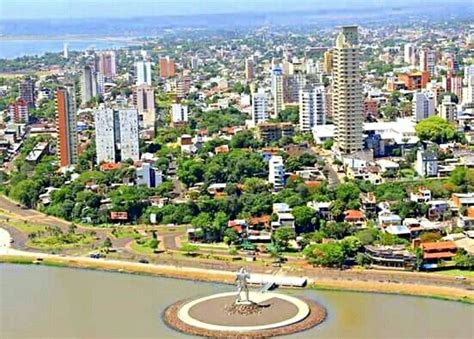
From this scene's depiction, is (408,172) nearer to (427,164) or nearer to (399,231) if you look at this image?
(427,164)

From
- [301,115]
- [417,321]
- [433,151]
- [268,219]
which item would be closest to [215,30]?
[301,115]

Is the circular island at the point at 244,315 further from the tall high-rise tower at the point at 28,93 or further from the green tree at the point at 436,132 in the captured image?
the tall high-rise tower at the point at 28,93

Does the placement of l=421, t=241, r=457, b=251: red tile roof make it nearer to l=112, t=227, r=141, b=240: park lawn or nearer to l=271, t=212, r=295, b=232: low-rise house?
l=271, t=212, r=295, b=232: low-rise house

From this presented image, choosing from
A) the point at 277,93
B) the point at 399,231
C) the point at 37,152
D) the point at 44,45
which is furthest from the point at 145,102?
the point at 44,45

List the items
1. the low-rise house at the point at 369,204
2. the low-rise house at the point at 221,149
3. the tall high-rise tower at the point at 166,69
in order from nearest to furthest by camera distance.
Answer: the low-rise house at the point at 369,204 → the low-rise house at the point at 221,149 → the tall high-rise tower at the point at 166,69

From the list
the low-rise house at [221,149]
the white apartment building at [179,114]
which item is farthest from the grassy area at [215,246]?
the white apartment building at [179,114]

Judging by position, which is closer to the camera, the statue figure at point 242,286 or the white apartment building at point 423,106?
the statue figure at point 242,286

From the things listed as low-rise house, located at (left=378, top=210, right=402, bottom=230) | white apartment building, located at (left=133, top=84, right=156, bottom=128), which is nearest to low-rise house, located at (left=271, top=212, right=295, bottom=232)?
low-rise house, located at (left=378, top=210, right=402, bottom=230)
